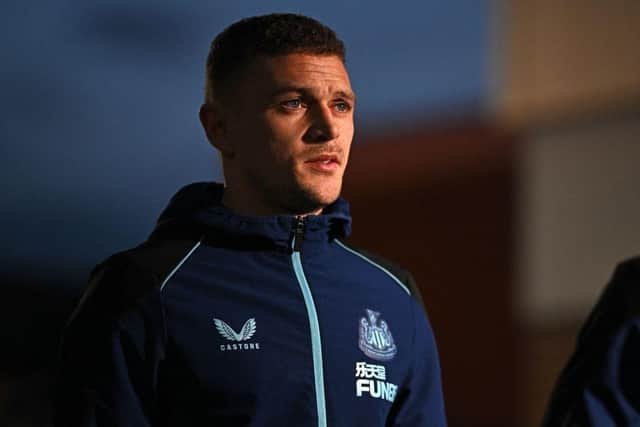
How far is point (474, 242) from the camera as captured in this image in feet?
44.1

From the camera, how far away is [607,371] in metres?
2.41

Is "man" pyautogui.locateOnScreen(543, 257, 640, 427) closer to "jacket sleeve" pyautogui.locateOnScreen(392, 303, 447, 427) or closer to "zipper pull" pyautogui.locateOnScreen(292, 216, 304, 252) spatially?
"jacket sleeve" pyautogui.locateOnScreen(392, 303, 447, 427)

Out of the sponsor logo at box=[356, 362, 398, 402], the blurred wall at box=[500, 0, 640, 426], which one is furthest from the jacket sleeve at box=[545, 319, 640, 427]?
the blurred wall at box=[500, 0, 640, 426]

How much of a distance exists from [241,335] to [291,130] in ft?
1.22

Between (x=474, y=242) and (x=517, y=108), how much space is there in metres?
1.55

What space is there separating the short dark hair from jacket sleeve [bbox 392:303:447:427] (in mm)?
528

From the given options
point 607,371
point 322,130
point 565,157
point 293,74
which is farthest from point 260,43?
point 565,157

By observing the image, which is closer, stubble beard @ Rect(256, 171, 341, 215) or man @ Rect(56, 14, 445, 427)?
man @ Rect(56, 14, 445, 427)

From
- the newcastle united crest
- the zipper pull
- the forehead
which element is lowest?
the newcastle united crest

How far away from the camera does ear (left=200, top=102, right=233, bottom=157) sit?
2.43 meters

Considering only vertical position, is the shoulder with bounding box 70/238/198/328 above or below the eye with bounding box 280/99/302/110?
below

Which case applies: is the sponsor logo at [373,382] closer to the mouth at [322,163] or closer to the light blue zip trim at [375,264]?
the light blue zip trim at [375,264]

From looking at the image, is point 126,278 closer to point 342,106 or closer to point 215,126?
point 215,126

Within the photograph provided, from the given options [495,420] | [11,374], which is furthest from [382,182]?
[11,374]
